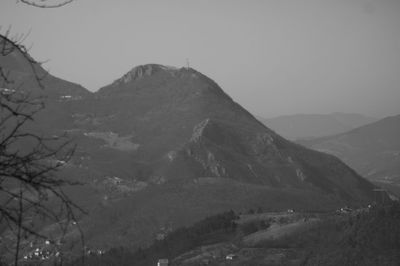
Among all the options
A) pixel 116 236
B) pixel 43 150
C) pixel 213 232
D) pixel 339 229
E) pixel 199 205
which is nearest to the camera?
pixel 43 150

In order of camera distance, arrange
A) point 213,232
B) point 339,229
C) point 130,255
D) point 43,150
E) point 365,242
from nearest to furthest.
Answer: point 43,150 → point 365,242 → point 339,229 → point 130,255 → point 213,232

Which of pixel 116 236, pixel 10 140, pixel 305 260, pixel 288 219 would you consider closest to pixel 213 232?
pixel 288 219

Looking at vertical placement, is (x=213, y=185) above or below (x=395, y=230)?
above

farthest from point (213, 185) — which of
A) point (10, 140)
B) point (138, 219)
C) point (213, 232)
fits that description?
point (10, 140)

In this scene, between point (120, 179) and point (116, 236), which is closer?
point (116, 236)

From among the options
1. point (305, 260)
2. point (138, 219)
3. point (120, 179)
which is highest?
point (120, 179)

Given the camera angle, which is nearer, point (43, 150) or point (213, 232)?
point (43, 150)

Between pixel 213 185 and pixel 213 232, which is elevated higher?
pixel 213 185

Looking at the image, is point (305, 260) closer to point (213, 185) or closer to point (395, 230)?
point (395, 230)

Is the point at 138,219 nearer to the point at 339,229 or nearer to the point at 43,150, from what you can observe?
the point at 339,229
